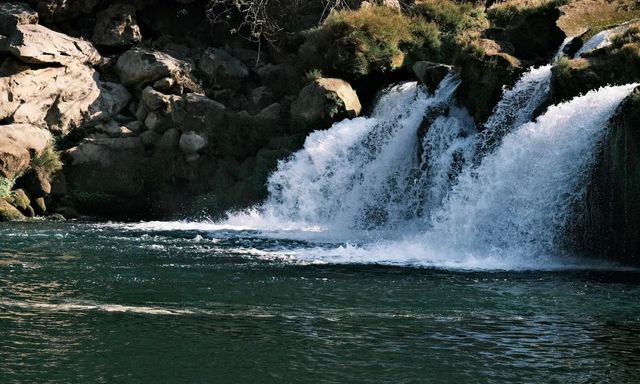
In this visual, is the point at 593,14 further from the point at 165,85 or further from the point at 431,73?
the point at 165,85

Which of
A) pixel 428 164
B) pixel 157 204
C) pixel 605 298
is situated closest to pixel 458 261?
pixel 605 298

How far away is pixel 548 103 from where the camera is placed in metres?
17.9

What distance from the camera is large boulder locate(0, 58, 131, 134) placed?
26.9m

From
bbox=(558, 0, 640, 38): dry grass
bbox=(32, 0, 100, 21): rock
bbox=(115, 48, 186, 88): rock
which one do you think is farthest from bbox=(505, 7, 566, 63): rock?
bbox=(32, 0, 100, 21): rock

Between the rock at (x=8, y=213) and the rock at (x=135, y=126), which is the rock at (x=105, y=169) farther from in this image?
the rock at (x=8, y=213)

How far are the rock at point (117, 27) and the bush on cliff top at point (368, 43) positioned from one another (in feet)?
21.2

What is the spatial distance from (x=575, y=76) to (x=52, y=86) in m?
17.2

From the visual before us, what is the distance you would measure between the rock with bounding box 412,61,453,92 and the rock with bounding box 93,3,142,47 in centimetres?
1165

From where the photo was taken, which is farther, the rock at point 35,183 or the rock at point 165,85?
the rock at point 165,85

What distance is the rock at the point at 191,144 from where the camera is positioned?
87.5ft

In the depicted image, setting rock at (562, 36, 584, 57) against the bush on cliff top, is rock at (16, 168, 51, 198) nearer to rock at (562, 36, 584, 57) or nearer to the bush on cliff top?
the bush on cliff top

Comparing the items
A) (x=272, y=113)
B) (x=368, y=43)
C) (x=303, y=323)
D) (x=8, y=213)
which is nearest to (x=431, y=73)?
(x=368, y=43)

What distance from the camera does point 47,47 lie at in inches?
1090

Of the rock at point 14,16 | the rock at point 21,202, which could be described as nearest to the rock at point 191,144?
the rock at point 21,202
